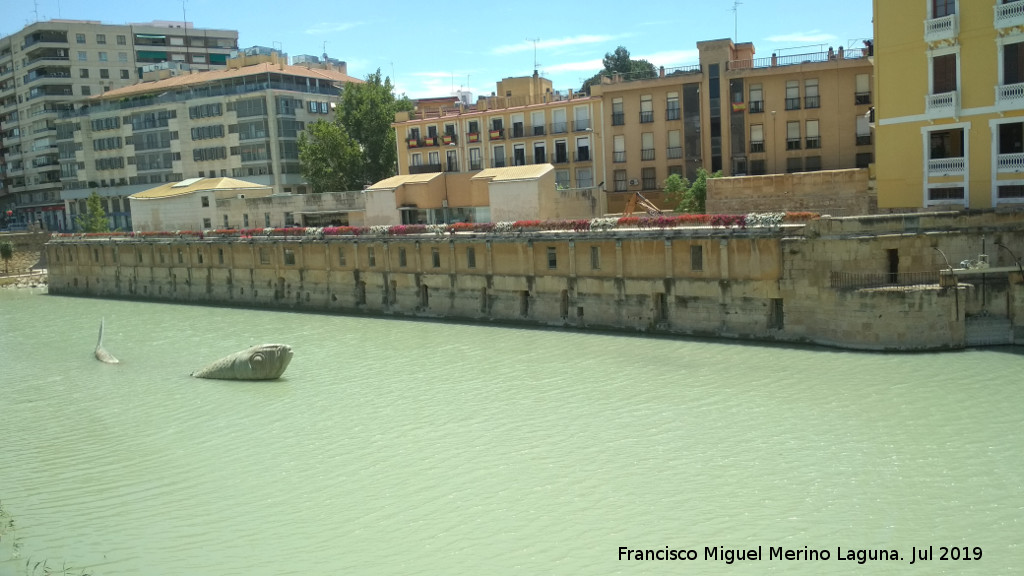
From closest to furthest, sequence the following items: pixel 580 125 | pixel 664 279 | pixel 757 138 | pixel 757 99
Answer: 1. pixel 664 279
2. pixel 757 99
3. pixel 757 138
4. pixel 580 125

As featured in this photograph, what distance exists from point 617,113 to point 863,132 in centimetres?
1429

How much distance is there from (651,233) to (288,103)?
166 feet

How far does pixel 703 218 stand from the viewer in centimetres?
3244

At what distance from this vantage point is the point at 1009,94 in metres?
28.1

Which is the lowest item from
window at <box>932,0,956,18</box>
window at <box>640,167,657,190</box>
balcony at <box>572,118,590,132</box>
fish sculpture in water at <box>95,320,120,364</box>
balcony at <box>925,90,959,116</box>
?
fish sculpture in water at <box>95,320,120,364</box>

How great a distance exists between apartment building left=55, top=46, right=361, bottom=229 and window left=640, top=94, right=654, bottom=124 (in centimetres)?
3577

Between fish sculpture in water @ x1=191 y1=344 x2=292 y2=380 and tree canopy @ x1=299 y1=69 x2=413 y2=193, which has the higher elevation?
tree canopy @ x1=299 y1=69 x2=413 y2=193

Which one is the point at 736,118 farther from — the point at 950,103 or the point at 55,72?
the point at 55,72

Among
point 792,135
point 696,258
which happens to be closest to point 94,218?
point 792,135

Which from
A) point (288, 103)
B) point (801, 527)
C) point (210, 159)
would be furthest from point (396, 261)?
point (210, 159)

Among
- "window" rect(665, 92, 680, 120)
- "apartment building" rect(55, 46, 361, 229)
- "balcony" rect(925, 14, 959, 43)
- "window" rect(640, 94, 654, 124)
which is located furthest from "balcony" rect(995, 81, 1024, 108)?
"apartment building" rect(55, 46, 361, 229)

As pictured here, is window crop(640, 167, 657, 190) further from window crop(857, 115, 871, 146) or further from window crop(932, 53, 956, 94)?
window crop(932, 53, 956, 94)

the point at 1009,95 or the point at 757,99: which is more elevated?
the point at 757,99

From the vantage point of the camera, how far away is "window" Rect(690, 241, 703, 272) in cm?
3228
